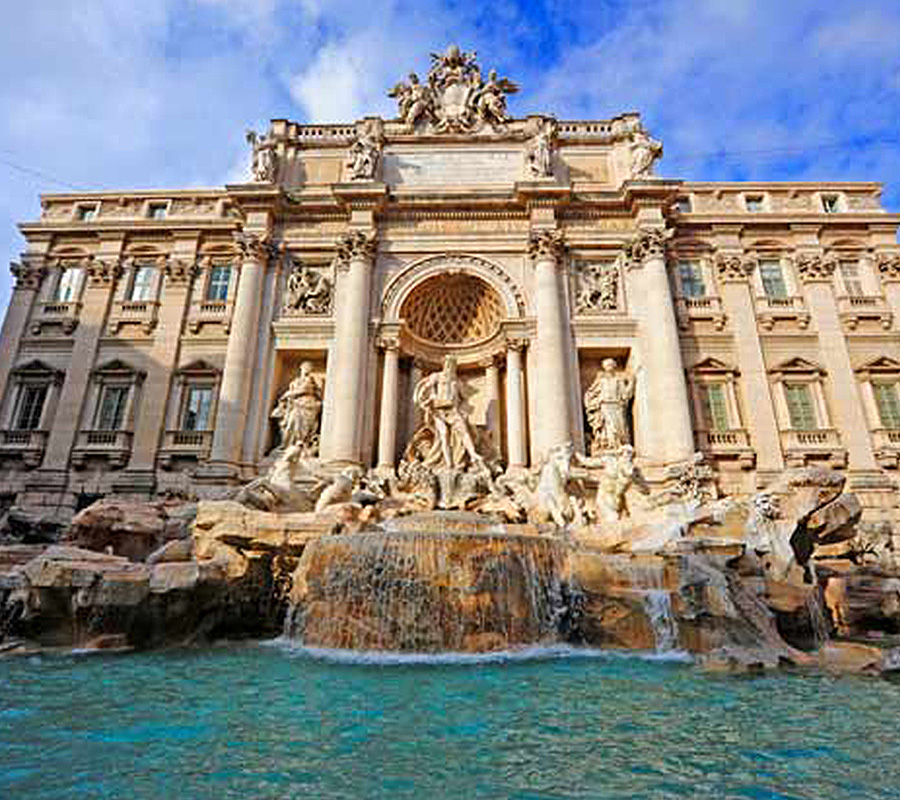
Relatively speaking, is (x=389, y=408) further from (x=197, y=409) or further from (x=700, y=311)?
(x=700, y=311)

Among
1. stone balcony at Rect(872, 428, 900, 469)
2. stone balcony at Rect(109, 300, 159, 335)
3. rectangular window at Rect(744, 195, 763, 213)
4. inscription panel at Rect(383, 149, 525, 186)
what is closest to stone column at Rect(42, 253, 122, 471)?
stone balcony at Rect(109, 300, 159, 335)

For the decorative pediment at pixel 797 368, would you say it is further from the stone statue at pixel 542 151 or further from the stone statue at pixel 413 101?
the stone statue at pixel 413 101

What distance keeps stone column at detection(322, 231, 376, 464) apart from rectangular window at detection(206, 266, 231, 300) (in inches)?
165

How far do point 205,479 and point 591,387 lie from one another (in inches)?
443

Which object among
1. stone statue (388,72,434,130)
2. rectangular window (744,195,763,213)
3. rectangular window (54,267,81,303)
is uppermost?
stone statue (388,72,434,130)

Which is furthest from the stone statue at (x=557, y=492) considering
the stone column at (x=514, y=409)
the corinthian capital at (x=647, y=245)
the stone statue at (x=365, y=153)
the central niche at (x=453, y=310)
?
the stone statue at (x=365, y=153)

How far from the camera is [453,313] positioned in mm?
17453

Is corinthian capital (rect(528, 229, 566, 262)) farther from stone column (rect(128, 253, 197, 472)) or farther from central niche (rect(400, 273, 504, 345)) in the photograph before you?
stone column (rect(128, 253, 197, 472))

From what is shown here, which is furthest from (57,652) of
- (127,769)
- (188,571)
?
(127,769)

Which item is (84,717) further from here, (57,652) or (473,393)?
(473,393)

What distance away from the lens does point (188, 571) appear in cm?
725

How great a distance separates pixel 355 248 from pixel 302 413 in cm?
547

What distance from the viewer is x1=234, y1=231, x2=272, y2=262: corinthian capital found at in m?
16.0

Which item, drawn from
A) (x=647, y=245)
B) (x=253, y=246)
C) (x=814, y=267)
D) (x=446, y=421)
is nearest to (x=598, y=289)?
(x=647, y=245)
